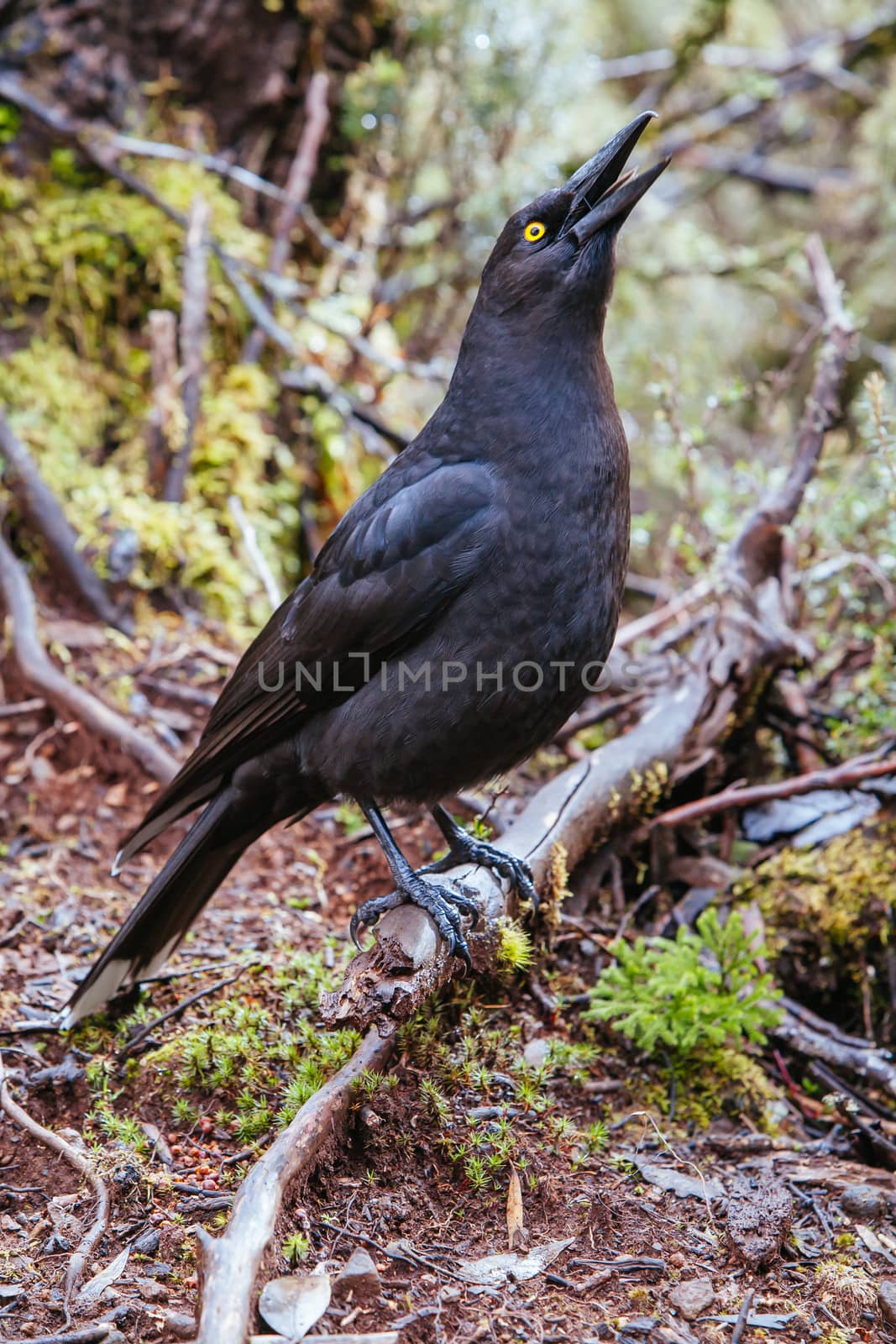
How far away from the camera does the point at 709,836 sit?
4.28 metres

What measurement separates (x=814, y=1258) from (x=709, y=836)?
191 centimetres

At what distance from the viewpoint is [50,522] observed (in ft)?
17.2

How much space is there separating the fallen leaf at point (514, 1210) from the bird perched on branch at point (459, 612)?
572 mm

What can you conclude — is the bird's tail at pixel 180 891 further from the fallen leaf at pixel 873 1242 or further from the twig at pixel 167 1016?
the fallen leaf at pixel 873 1242

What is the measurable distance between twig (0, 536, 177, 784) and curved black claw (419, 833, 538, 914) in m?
1.43

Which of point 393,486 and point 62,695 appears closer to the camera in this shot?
point 393,486

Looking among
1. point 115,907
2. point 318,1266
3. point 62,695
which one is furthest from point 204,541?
point 318,1266

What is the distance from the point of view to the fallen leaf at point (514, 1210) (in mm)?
2424

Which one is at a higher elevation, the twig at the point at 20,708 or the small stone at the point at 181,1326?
the twig at the point at 20,708

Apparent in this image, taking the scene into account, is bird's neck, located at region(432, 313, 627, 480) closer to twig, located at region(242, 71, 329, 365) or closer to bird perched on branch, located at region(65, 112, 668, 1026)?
bird perched on branch, located at region(65, 112, 668, 1026)

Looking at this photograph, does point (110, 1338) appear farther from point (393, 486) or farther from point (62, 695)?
point (62, 695)

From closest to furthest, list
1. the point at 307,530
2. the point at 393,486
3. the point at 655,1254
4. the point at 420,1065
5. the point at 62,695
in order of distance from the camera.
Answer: the point at 655,1254 < the point at 420,1065 < the point at 393,486 < the point at 62,695 < the point at 307,530

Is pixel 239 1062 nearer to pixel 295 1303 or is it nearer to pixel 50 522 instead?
pixel 295 1303

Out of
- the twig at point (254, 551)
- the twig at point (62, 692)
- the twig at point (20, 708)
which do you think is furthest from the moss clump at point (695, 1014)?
the twig at point (20, 708)
